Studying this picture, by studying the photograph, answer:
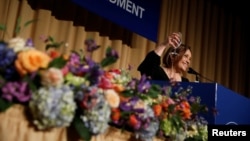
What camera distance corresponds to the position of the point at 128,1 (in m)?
2.71

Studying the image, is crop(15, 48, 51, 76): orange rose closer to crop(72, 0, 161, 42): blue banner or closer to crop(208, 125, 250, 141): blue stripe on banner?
crop(208, 125, 250, 141): blue stripe on banner

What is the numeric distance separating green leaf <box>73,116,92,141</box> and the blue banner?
1.60 meters

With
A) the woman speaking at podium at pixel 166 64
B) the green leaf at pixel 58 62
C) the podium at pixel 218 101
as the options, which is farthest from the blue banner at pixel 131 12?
the green leaf at pixel 58 62

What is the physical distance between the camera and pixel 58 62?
2.68 feet

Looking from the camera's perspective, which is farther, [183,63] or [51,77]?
[183,63]

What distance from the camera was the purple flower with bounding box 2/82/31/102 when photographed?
78 cm

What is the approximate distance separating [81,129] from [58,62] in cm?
15

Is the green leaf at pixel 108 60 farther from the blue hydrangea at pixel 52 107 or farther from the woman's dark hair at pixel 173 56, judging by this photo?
the woman's dark hair at pixel 173 56

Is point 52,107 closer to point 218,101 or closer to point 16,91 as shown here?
point 16,91

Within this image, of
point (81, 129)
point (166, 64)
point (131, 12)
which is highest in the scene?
point (131, 12)

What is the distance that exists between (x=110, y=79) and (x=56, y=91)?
0.20 meters

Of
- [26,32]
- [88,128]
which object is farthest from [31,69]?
[26,32]

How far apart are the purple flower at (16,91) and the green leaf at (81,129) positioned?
12 centimetres

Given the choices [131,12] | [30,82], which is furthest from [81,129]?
[131,12]
